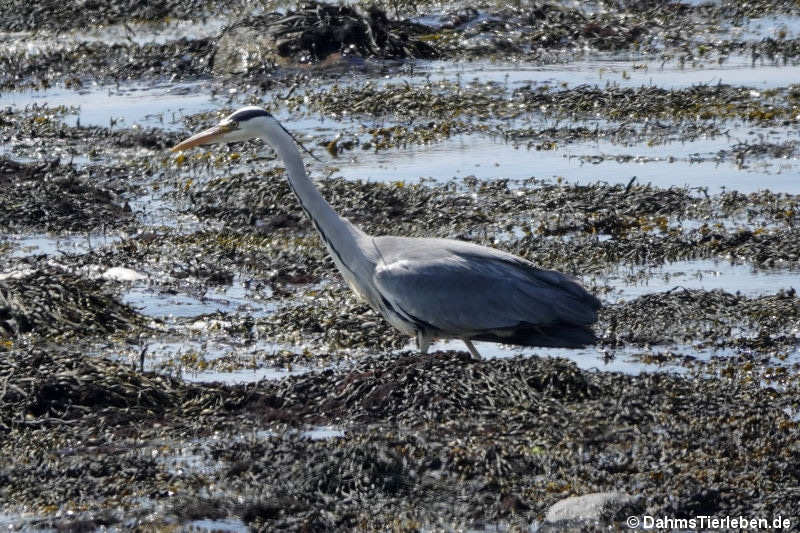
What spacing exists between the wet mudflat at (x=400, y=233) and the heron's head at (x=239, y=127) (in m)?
1.18

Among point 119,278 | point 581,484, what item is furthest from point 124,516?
point 119,278

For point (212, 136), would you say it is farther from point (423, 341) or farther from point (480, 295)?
point (480, 295)

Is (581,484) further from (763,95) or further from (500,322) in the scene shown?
(763,95)

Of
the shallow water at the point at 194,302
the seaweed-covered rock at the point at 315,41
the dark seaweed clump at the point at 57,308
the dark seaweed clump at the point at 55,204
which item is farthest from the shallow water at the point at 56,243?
the seaweed-covered rock at the point at 315,41

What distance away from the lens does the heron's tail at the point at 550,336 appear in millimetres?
7289

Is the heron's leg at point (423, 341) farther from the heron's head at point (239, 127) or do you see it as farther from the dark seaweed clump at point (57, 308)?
the dark seaweed clump at point (57, 308)

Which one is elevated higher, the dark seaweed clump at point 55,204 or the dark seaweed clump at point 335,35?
the dark seaweed clump at point 335,35

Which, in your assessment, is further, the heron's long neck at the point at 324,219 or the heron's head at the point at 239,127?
the heron's head at the point at 239,127

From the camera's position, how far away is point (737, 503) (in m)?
5.52

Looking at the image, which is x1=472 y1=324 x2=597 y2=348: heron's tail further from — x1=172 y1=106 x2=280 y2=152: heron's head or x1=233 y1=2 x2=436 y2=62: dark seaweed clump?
x1=233 y1=2 x2=436 y2=62: dark seaweed clump

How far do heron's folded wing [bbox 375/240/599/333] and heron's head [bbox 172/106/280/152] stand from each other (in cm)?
130

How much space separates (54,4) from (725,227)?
39.9 ft

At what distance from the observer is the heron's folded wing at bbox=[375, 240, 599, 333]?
289 inches

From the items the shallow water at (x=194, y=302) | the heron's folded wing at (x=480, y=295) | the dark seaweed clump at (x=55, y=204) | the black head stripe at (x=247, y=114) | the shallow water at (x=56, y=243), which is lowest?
the shallow water at (x=194, y=302)
